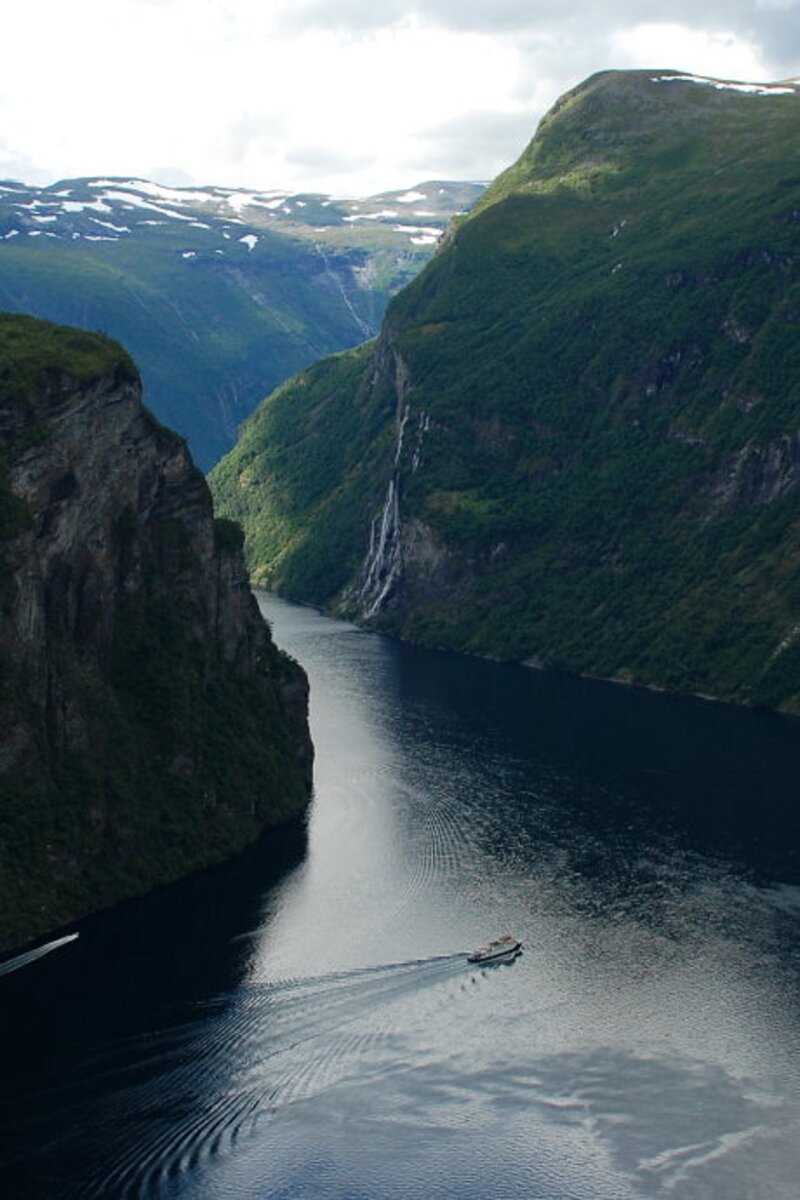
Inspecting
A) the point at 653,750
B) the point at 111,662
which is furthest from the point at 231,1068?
the point at 653,750

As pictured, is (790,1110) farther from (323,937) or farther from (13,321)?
(13,321)

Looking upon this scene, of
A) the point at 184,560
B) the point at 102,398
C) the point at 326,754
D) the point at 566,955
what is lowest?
the point at 326,754

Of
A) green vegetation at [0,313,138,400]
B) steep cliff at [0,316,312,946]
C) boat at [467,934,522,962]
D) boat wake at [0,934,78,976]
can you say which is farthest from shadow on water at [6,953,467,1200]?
green vegetation at [0,313,138,400]

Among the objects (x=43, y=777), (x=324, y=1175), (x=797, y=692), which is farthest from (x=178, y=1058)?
(x=797, y=692)

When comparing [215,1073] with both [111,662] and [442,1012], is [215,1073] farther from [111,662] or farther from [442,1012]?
[111,662]

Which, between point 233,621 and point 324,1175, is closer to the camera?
point 324,1175

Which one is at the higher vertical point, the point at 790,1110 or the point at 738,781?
the point at 790,1110
